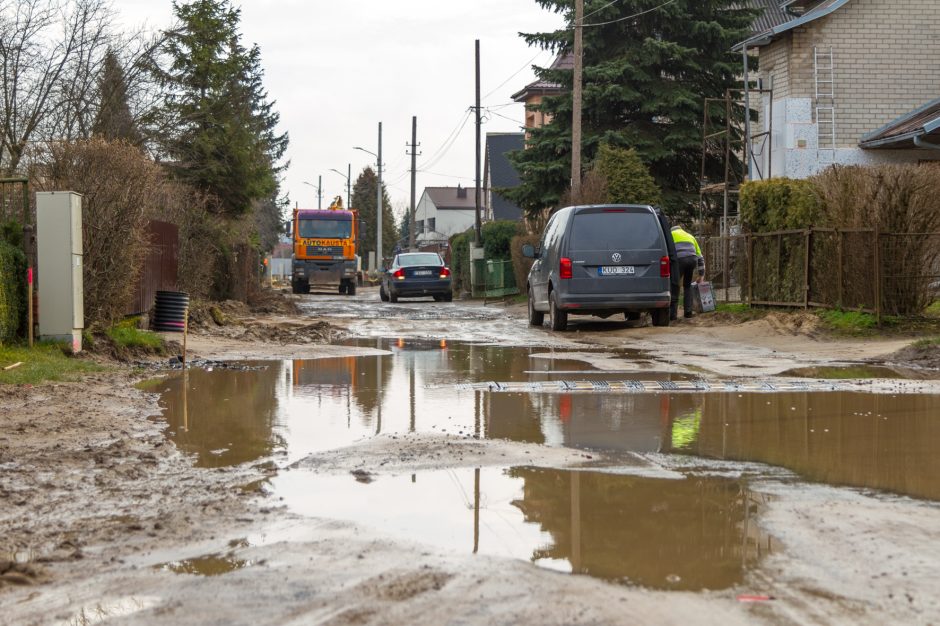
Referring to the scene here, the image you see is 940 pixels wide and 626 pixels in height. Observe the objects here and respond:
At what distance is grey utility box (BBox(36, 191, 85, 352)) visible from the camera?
1362 centimetres

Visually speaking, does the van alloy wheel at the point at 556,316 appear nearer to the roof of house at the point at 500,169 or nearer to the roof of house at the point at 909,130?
the roof of house at the point at 909,130

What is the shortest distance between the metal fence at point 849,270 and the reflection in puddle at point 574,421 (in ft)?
19.9

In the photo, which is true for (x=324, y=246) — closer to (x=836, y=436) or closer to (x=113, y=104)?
(x=113, y=104)

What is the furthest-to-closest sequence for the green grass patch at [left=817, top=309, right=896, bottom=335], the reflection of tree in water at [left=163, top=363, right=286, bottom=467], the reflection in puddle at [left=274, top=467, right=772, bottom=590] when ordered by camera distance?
the green grass patch at [left=817, top=309, right=896, bottom=335] < the reflection of tree in water at [left=163, top=363, right=286, bottom=467] < the reflection in puddle at [left=274, top=467, right=772, bottom=590]

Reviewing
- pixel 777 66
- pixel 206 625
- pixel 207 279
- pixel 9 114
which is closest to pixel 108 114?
pixel 9 114

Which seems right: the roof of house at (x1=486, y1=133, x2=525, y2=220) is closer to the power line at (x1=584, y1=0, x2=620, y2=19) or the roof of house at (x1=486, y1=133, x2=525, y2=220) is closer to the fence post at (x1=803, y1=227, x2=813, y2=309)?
the power line at (x1=584, y1=0, x2=620, y2=19)

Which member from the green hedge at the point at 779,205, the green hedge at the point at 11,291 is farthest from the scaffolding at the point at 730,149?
the green hedge at the point at 11,291

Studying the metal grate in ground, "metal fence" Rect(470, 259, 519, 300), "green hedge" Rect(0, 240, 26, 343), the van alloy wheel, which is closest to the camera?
the metal grate in ground

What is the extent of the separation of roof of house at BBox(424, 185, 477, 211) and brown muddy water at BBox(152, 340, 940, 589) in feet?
363

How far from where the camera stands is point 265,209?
308ft

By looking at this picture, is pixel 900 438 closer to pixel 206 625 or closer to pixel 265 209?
pixel 206 625

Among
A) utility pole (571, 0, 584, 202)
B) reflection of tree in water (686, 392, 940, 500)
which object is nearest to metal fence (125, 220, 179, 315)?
reflection of tree in water (686, 392, 940, 500)

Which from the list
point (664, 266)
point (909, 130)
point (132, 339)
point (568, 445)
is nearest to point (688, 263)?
point (664, 266)

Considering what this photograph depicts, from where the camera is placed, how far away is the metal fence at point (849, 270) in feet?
53.8
